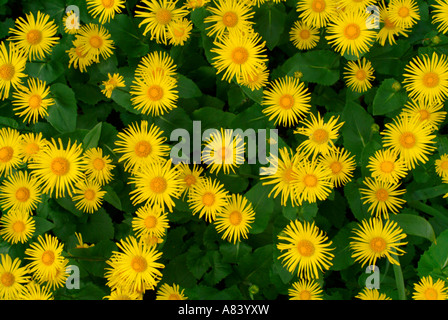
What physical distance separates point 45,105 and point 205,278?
110cm

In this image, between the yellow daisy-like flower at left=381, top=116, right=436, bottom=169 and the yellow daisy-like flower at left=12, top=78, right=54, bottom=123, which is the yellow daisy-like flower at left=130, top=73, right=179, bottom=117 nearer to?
the yellow daisy-like flower at left=12, top=78, right=54, bottom=123

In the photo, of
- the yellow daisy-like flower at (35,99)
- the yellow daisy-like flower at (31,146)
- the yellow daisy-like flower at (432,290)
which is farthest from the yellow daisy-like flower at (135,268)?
the yellow daisy-like flower at (432,290)

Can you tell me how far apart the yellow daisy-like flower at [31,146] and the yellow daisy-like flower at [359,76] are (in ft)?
4.96

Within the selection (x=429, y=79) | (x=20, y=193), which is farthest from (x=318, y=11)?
(x=20, y=193)

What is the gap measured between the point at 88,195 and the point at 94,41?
768 millimetres

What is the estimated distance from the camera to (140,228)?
1.82 m

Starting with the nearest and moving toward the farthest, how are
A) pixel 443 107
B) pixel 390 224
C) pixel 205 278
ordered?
pixel 390 224 → pixel 205 278 → pixel 443 107

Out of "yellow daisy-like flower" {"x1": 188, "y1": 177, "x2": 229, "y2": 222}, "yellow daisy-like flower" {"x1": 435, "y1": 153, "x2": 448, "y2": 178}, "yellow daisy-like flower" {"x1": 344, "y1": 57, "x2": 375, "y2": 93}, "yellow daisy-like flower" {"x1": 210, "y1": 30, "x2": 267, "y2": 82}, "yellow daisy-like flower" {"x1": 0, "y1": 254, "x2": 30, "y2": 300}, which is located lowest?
"yellow daisy-like flower" {"x1": 0, "y1": 254, "x2": 30, "y2": 300}

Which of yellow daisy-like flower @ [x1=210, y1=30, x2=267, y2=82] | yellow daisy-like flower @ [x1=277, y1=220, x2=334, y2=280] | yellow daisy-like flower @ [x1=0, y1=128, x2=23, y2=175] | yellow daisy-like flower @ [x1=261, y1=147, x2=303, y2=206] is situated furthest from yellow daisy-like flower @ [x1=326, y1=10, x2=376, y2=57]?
yellow daisy-like flower @ [x1=0, y1=128, x2=23, y2=175]

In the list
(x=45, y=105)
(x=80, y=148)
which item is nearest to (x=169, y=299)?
(x=80, y=148)

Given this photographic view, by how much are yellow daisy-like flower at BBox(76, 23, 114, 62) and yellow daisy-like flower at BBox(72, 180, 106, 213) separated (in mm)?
637

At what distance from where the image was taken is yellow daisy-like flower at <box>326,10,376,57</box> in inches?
74.5
